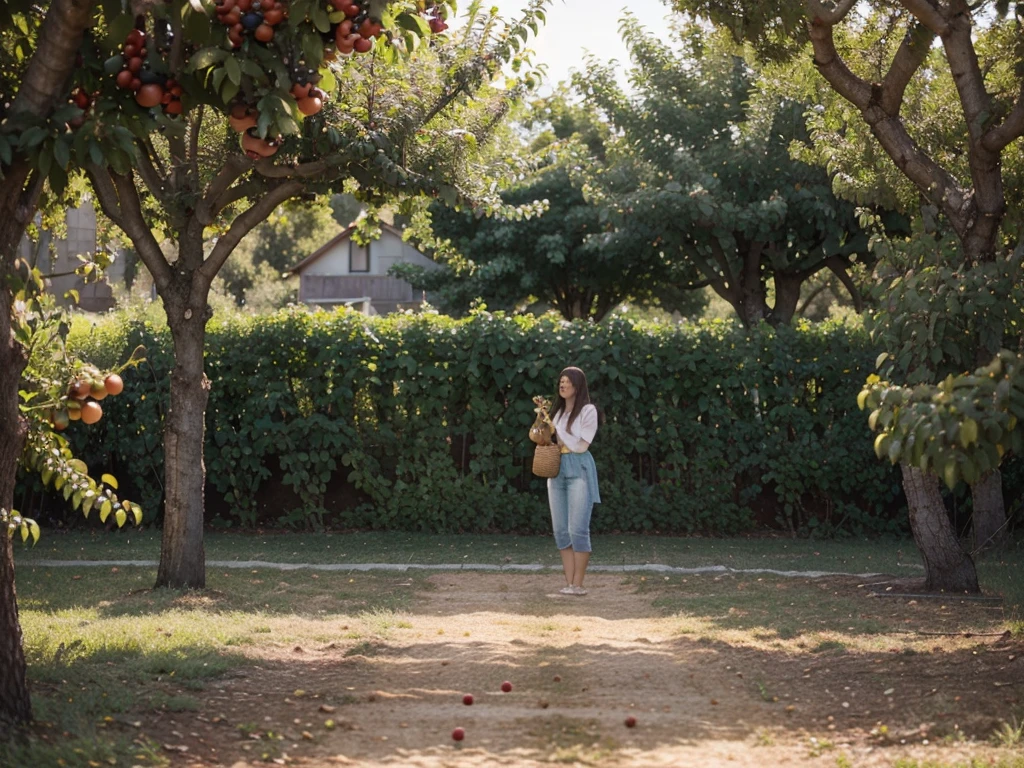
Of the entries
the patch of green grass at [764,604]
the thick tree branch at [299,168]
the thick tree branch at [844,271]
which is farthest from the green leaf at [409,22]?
the thick tree branch at [844,271]

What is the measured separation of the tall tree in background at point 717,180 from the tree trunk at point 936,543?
10.9m

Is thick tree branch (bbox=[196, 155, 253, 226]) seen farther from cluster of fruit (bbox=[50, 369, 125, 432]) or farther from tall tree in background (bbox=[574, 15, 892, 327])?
tall tree in background (bbox=[574, 15, 892, 327])

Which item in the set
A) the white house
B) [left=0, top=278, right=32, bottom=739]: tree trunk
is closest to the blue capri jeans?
[left=0, top=278, right=32, bottom=739]: tree trunk

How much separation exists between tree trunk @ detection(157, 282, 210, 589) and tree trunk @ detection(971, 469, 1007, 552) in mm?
7619

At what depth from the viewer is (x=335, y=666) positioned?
23.0 ft

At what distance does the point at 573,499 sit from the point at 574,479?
16 centimetres

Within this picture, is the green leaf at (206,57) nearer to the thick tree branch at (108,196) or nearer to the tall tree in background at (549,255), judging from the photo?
the thick tree branch at (108,196)

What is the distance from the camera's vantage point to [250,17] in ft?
16.4

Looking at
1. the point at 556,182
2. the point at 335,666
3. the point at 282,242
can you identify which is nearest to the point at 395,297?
the point at 282,242

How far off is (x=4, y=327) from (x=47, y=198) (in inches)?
101

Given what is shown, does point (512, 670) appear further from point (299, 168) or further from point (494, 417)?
point (494, 417)

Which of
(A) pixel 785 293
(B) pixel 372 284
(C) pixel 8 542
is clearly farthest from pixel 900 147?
(B) pixel 372 284

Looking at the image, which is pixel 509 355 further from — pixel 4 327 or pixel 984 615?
pixel 4 327

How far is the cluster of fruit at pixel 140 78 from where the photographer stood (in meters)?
5.17
